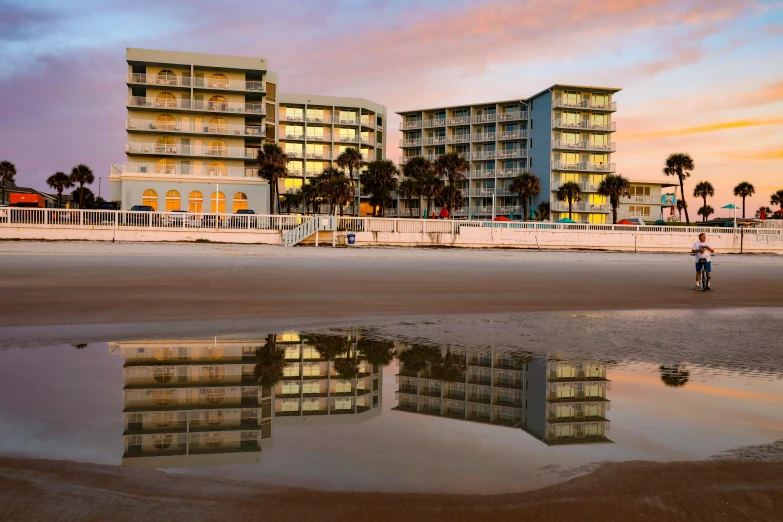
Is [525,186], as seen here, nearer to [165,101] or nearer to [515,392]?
[165,101]

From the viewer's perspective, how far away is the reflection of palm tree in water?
7.05 m

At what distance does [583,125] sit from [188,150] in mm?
57601

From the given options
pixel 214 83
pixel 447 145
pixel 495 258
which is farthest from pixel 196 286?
pixel 447 145

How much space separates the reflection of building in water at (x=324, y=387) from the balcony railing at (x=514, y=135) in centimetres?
9938

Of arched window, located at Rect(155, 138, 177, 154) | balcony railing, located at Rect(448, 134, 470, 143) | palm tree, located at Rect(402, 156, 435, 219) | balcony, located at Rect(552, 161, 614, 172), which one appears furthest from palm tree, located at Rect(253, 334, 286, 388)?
balcony railing, located at Rect(448, 134, 470, 143)

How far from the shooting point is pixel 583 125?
9938 centimetres

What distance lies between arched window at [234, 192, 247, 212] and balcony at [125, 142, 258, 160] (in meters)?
4.66

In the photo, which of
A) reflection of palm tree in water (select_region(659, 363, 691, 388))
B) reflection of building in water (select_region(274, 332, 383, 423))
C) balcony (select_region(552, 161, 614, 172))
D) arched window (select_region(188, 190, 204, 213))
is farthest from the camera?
balcony (select_region(552, 161, 614, 172))

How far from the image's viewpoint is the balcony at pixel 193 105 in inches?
2751

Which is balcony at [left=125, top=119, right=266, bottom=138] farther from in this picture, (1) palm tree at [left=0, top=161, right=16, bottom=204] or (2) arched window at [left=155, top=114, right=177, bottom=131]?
(1) palm tree at [left=0, top=161, right=16, bottom=204]

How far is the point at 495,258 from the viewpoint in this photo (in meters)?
38.7

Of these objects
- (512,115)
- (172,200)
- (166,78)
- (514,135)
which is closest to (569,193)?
(514,135)

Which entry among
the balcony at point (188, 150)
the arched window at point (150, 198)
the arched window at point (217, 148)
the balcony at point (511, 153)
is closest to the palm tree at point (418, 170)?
the balcony at point (511, 153)

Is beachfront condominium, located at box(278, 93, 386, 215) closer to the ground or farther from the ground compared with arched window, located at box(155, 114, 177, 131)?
farther from the ground
